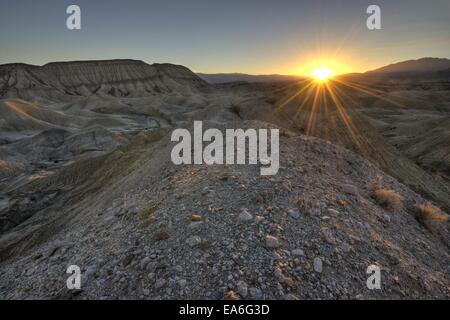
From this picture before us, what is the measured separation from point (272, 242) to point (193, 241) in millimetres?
1239

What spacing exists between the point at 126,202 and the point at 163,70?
133 metres

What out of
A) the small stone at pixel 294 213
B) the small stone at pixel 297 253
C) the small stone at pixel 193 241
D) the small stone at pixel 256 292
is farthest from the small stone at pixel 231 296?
the small stone at pixel 294 213

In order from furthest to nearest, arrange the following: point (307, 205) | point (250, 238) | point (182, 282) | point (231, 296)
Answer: point (307, 205) < point (250, 238) < point (182, 282) < point (231, 296)

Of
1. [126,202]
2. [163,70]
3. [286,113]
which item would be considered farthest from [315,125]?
[163,70]

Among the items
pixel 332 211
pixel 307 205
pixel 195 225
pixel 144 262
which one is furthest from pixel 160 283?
pixel 332 211

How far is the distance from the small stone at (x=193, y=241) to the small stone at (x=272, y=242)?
106 cm

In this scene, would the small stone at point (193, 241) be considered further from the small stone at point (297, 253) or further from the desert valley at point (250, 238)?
the small stone at point (297, 253)

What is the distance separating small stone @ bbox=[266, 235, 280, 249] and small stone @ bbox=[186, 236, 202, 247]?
41.9 inches

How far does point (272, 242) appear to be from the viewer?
4973 mm

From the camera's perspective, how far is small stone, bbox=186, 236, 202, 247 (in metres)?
5.05

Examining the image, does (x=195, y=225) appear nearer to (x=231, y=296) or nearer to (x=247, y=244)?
(x=247, y=244)

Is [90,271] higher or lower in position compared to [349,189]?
lower

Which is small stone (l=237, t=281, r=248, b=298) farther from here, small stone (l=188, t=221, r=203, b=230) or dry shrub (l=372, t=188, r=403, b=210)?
dry shrub (l=372, t=188, r=403, b=210)

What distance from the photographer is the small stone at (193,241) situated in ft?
16.6
